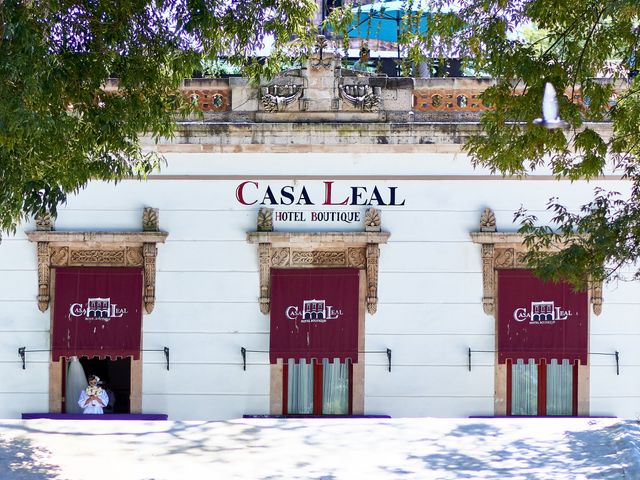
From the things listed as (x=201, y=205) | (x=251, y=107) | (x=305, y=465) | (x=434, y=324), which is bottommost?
(x=305, y=465)

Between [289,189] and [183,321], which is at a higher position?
[289,189]

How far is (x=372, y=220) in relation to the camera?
18250mm

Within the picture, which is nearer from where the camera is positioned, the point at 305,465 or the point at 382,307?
the point at 305,465

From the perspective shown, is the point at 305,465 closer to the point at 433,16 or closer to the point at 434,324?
the point at 433,16

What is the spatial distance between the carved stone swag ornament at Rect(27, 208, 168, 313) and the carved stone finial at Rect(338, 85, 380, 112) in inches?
120

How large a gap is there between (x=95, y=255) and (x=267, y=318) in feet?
8.36

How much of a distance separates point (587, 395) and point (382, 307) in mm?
3106

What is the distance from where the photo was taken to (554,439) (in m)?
13.9

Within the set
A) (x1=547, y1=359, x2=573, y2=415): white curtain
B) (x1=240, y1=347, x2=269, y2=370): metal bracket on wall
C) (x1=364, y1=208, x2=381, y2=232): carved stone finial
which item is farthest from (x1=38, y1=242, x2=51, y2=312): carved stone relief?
(x1=547, y1=359, x2=573, y2=415): white curtain

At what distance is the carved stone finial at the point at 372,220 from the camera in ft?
59.8

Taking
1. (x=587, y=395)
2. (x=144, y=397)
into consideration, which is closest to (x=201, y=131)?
(x=144, y=397)

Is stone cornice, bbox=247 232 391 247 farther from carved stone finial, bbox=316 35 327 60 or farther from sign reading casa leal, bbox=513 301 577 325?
carved stone finial, bbox=316 35 327 60

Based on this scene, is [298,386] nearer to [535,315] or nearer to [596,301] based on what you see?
[535,315]

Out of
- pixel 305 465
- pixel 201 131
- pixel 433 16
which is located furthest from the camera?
pixel 201 131
